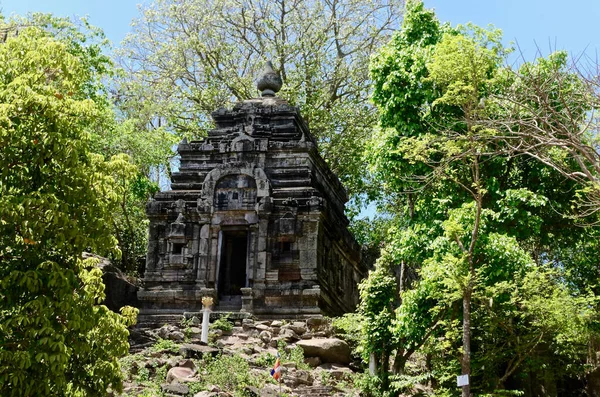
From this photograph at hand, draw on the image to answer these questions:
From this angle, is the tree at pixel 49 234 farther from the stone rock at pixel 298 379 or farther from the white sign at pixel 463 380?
the white sign at pixel 463 380

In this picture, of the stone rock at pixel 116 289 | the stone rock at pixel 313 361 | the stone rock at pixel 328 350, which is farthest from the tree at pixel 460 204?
the stone rock at pixel 116 289

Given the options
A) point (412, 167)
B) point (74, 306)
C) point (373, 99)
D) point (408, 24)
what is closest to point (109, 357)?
point (74, 306)

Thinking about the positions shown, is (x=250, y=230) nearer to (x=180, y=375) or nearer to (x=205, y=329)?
(x=205, y=329)

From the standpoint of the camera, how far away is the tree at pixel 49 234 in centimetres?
885

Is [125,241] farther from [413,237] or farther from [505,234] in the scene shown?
[505,234]

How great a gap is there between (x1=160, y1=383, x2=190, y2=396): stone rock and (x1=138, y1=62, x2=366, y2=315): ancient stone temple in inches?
246

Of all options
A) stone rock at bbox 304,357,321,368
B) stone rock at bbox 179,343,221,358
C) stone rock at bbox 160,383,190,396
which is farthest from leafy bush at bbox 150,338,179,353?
stone rock at bbox 304,357,321,368

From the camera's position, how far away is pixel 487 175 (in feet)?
55.1

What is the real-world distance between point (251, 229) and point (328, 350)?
5.50 m

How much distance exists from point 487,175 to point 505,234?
1.97m

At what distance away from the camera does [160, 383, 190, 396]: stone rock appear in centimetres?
1323

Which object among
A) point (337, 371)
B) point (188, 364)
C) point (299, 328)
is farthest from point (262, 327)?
point (188, 364)

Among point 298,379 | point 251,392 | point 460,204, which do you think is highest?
point 460,204

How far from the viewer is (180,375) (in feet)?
46.2
